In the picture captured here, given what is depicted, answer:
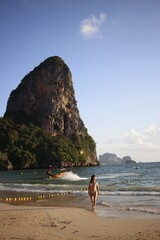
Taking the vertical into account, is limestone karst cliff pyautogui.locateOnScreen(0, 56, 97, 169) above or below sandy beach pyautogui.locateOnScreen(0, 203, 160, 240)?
above

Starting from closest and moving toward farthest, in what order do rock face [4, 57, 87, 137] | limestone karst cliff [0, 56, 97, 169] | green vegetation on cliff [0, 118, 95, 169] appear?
1. green vegetation on cliff [0, 118, 95, 169]
2. limestone karst cliff [0, 56, 97, 169]
3. rock face [4, 57, 87, 137]

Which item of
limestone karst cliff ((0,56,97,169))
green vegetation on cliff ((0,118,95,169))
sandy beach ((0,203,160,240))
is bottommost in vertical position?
sandy beach ((0,203,160,240))

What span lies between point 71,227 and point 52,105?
14236cm

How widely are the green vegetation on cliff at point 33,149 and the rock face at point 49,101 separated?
9.23 m

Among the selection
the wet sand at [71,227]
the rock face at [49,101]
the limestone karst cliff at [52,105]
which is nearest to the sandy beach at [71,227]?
the wet sand at [71,227]

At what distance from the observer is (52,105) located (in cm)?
15162

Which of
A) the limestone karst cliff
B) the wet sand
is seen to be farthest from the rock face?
the wet sand

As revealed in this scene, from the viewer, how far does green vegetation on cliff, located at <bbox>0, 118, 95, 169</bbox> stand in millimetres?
112188

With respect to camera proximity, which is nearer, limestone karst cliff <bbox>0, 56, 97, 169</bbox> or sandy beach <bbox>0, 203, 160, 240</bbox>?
sandy beach <bbox>0, 203, 160, 240</bbox>

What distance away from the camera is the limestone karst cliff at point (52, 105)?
Result: 14875 centimetres

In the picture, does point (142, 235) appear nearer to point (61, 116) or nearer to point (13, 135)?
point (13, 135)

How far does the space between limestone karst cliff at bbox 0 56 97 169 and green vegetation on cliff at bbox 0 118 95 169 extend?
7.18 meters

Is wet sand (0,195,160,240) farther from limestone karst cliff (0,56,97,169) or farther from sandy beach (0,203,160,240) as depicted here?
limestone karst cliff (0,56,97,169)

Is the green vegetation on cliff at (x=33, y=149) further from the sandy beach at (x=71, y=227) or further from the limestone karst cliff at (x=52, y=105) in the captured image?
the sandy beach at (x=71, y=227)
